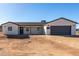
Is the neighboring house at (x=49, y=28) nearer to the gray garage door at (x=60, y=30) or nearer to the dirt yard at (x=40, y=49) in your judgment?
the gray garage door at (x=60, y=30)

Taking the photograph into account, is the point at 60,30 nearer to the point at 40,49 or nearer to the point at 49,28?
the point at 49,28

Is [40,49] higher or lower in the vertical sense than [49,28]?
lower

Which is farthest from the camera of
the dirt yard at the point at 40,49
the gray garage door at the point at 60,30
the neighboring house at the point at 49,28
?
the neighboring house at the point at 49,28

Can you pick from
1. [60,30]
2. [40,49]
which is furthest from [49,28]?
[40,49]

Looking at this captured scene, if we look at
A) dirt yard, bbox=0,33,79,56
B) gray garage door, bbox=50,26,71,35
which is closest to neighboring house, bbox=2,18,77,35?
gray garage door, bbox=50,26,71,35

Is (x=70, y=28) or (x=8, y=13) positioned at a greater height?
(x=8, y=13)

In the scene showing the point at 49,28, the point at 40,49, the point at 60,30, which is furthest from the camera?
the point at 49,28

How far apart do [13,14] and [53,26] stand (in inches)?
342

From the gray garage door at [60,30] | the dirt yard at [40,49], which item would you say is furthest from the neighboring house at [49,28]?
the dirt yard at [40,49]

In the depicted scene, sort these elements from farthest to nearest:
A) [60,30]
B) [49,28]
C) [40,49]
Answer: [49,28] → [60,30] → [40,49]

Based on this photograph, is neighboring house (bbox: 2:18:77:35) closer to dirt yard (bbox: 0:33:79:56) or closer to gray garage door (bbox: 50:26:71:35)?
gray garage door (bbox: 50:26:71:35)

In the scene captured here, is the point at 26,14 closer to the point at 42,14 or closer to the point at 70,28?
the point at 42,14

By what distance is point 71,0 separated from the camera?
830cm

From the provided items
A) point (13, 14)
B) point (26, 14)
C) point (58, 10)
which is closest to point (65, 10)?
point (58, 10)
